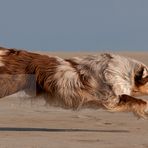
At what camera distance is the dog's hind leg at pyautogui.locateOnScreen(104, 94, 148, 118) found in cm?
1118

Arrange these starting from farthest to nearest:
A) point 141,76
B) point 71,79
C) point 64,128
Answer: point 141,76, point 64,128, point 71,79

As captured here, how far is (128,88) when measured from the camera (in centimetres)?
1123

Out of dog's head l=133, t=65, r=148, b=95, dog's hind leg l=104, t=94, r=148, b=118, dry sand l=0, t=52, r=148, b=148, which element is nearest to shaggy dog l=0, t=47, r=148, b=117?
dog's hind leg l=104, t=94, r=148, b=118

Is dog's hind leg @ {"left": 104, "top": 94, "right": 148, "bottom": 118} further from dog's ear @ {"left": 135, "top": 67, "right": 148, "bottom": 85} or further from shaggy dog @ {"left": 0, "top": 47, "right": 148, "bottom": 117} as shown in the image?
dog's ear @ {"left": 135, "top": 67, "right": 148, "bottom": 85}

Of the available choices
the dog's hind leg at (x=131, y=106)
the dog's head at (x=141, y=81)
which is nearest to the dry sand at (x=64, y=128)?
the dog's hind leg at (x=131, y=106)

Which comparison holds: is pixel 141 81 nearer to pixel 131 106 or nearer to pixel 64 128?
pixel 131 106

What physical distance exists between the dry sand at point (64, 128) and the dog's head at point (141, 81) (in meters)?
0.55

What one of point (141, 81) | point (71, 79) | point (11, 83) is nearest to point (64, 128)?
point (71, 79)

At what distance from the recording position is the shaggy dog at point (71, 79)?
1098 centimetres

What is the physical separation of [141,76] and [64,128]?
4.93ft

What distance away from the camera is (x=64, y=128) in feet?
36.7

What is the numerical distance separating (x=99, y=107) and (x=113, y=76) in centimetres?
57
